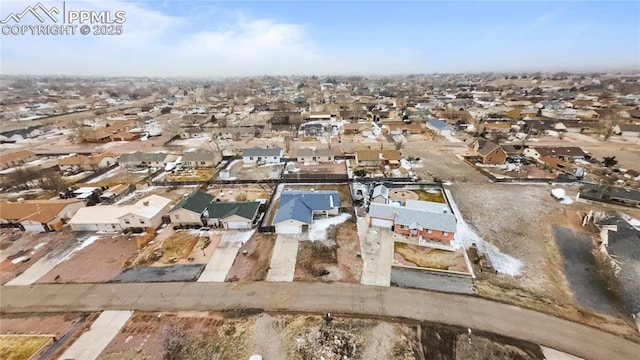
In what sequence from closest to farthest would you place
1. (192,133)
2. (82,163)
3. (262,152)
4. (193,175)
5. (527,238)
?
(527,238) < (193,175) < (82,163) < (262,152) < (192,133)

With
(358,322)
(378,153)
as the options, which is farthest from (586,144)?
(358,322)

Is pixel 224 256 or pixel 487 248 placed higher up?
pixel 224 256

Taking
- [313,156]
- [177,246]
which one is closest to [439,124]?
[313,156]

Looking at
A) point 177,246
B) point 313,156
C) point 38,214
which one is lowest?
point 177,246

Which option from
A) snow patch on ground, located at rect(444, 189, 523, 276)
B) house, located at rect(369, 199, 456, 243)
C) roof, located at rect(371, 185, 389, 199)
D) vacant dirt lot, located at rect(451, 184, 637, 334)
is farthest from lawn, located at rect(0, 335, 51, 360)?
snow patch on ground, located at rect(444, 189, 523, 276)

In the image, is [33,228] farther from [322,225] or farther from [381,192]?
[381,192]

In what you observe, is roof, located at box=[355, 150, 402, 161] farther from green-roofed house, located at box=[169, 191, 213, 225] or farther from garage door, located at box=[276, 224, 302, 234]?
green-roofed house, located at box=[169, 191, 213, 225]
